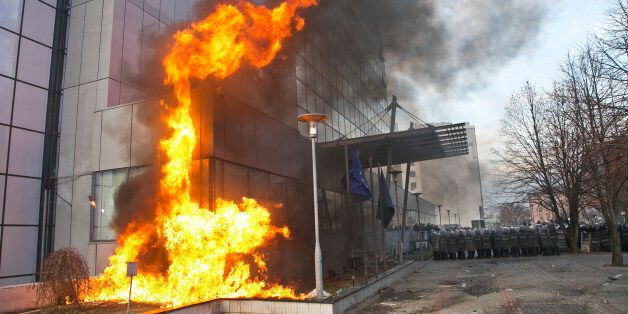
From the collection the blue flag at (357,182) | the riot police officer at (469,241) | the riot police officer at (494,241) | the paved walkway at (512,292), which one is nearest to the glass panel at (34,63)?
the blue flag at (357,182)

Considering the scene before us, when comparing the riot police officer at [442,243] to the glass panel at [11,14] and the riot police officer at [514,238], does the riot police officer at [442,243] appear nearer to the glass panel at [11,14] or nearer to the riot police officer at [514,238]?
the riot police officer at [514,238]

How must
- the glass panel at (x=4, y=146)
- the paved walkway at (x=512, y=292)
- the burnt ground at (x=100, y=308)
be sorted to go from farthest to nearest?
the glass panel at (x=4, y=146) < the paved walkway at (x=512, y=292) < the burnt ground at (x=100, y=308)

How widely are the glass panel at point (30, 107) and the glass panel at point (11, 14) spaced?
7.23ft

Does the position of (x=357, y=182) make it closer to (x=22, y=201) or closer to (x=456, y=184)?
(x=22, y=201)

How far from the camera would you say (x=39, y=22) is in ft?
55.7

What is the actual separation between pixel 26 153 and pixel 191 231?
8.87 metres

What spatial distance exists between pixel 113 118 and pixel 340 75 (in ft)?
56.2

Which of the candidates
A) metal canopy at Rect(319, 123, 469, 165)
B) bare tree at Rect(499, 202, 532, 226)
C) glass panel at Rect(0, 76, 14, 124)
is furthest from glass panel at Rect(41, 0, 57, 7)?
bare tree at Rect(499, 202, 532, 226)

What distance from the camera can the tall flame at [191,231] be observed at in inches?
470

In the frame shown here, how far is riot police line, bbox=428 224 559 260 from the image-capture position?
2583 centimetres

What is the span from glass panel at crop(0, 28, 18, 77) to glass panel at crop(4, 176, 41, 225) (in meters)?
4.03

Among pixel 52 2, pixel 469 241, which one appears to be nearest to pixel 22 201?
pixel 52 2

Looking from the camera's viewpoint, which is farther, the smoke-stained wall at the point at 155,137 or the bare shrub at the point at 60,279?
the smoke-stained wall at the point at 155,137

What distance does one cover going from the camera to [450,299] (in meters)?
12.4
